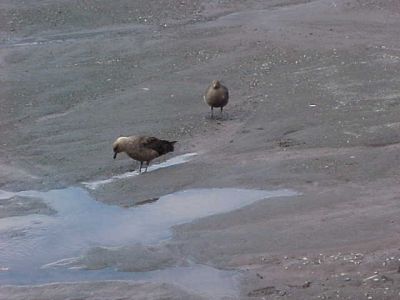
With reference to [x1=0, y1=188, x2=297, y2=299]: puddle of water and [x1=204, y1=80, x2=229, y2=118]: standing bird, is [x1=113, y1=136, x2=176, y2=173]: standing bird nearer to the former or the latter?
[x1=0, y1=188, x2=297, y2=299]: puddle of water

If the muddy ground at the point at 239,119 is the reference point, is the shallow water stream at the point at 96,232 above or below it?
below

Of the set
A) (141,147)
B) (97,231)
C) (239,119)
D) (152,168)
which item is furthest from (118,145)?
(239,119)

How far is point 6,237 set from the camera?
36.3 ft

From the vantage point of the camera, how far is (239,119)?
15.3 metres

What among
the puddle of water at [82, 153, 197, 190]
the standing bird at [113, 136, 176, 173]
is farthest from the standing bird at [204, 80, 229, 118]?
the standing bird at [113, 136, 176, 173]

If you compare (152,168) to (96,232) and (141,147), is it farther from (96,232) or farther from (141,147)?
(96,232)

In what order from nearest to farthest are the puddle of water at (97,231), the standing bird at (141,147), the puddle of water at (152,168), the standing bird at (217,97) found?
1. the puddle of water at (97,231)
2. the puddle of water at (152,168)
3. the standing bird at (141,147)
4. the standing bird at (217,97)

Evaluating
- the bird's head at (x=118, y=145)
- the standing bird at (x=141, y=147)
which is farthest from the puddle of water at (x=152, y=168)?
the bird's head at (x=118, y=145)

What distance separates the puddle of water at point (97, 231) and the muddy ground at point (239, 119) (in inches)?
8.5

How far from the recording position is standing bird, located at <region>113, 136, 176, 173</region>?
43.1 feet

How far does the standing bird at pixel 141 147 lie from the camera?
1315cm

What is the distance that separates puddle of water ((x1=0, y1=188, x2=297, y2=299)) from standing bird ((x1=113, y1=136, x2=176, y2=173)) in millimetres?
1010

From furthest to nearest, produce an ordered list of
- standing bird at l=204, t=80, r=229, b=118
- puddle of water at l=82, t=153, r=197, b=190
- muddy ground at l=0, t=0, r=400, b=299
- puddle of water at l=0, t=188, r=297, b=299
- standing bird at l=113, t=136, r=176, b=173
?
1. standing bird at l=204, t=80, r=229, b=118
2. standing bird at l=113, t=136, r=176, b=173
3. puddle of water at l=82, t=153, r=197, b=190
4. muddy ground at l=0, t=0, r=400, b=299
5. puddle of water at l=0, t=188, r=297, b=299

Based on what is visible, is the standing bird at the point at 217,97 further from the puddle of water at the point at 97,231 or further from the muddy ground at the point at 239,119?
the puddle of water at the point at 97,231
